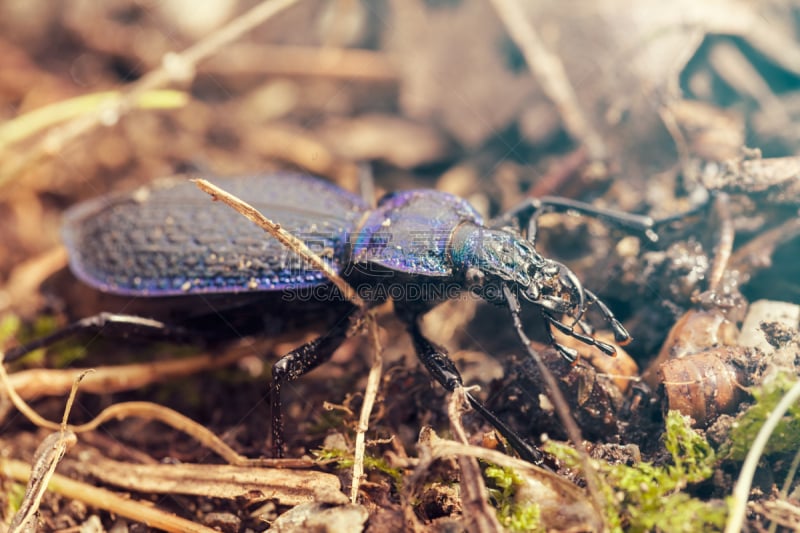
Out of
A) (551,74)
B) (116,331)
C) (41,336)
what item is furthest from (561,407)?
(41,336)

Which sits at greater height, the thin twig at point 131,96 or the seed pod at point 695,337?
the thin twig at point 131,96

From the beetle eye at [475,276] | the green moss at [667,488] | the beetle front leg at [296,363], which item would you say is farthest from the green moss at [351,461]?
the beetle eye at [475,276]

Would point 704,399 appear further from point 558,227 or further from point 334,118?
point 334,118

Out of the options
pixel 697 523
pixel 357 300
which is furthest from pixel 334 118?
pixel 697 523

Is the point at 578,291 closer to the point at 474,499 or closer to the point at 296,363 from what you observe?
the point at 474,499

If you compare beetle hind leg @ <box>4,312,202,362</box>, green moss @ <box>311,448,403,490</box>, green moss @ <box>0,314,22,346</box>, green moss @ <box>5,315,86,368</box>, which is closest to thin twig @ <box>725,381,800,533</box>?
green moss @ <box>311,448,403,490</box>

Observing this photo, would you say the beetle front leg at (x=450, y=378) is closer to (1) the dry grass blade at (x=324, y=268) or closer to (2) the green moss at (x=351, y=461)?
(1) the dry grass blade at (x=324, y=268)
